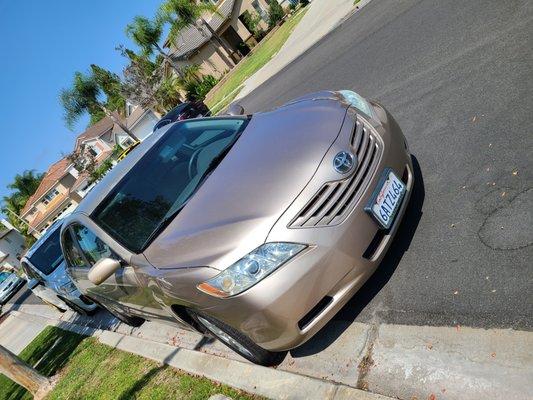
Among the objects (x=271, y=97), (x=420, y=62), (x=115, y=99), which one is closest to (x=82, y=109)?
(x=115, y=99)

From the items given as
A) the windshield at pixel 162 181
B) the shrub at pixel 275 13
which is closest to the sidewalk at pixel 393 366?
the windshield at pixel 162 181

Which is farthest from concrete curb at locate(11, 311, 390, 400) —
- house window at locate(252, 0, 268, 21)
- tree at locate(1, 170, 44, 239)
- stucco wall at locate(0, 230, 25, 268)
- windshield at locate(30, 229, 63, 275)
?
tree at locate(1, 170, 44, 239)

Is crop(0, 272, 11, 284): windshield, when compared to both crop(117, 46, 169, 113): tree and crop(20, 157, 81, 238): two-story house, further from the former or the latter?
crop(20, 157, 81, 238): two-story house

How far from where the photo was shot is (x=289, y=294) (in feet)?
9.34

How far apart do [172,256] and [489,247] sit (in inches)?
91.7

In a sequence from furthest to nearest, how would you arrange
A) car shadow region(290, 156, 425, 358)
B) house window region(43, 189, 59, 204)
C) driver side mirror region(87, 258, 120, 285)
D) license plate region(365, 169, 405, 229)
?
house window region(43, 189, 59, 204)
driver side mirror region(87, 258, 120, 285)
car shadow region(290, 156, 425, 358)
license plate region(365, 169, 405, 229)

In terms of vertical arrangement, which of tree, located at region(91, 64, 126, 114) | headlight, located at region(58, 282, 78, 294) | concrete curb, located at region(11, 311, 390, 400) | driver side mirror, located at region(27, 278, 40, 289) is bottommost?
concrete curb, located at region(11, 311, 390, 400)

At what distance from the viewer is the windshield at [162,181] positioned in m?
3.82

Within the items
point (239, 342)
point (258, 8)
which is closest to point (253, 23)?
point (258, 8)

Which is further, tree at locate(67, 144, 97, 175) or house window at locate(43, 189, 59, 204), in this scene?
house window at locate(43, 189, 59, 204)

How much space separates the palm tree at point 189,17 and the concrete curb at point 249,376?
38.8 metres

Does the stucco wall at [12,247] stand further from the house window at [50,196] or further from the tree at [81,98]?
the tree at [81,98]

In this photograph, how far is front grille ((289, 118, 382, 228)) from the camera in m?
2.93

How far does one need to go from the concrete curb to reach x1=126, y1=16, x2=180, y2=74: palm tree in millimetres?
40565
